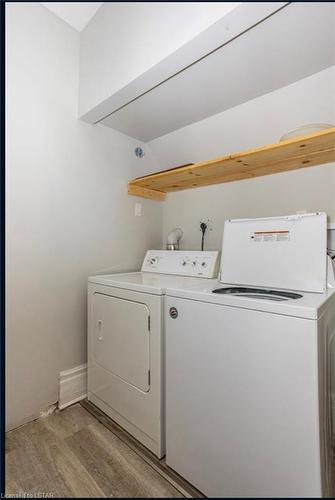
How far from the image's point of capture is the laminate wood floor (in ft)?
3.74

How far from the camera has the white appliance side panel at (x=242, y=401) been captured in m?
0.84

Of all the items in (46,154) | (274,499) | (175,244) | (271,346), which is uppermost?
(46,154)

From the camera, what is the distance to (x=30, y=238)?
163 cm

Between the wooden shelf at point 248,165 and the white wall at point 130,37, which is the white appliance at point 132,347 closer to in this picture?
the wooden shelf at point 248,165

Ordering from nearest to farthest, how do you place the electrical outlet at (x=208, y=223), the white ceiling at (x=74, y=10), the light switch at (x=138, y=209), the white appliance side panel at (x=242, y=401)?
the white appliance side panel at (x=242, y=401) < the white ceiling at (x=74, y=10) < the electrical outlet at (x=208, y=223) < the light switch at (x=138, y=209)

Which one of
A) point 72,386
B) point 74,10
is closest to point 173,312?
point 72,386

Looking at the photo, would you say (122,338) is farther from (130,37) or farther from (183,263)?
(130,37)

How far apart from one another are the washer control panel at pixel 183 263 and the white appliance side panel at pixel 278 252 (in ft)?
0.43

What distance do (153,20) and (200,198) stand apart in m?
1.29

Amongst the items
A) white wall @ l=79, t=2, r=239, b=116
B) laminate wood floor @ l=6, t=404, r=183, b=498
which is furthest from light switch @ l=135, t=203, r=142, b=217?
laminate wood floor @ l=6, t=404, r=183, b=498

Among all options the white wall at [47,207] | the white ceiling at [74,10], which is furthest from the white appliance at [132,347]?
the white ceiling at [74,10]

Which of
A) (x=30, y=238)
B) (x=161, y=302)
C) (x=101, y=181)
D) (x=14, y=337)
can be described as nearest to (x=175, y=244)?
(x=101, y=181)

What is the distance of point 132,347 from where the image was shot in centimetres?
144

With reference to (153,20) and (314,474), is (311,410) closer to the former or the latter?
(314,474)
